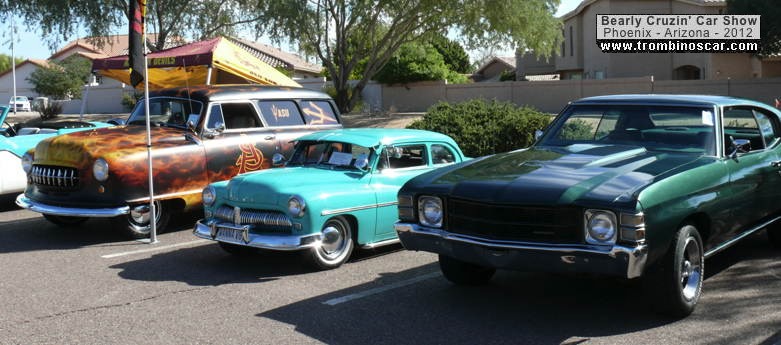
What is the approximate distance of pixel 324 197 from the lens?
282 inches

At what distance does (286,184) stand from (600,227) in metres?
3.27

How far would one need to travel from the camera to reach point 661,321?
5441 millimetres

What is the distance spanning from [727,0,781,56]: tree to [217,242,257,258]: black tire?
30.9 m

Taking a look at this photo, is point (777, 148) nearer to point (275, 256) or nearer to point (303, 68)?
point (275, 256)

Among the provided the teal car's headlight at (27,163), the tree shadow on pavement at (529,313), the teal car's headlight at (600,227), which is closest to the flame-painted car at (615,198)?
the teal car's headlight at (600,227)

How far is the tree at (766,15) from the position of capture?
32625 mm

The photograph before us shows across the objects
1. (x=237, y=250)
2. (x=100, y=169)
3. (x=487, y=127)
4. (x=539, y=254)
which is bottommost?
(x=237, y=250)

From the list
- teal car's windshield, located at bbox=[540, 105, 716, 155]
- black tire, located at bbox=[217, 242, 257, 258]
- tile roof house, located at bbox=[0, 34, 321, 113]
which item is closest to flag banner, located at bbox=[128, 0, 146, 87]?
black tire, located at bbox=[217, 242, 257, 258]

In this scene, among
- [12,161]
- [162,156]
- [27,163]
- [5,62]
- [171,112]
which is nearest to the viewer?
[162,156]

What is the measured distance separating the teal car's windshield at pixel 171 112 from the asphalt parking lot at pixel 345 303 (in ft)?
7.48

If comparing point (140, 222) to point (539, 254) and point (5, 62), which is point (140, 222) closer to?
point (539, 254)

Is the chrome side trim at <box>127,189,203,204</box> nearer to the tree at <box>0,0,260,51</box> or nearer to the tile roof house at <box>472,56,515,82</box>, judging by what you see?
the tree at <box>0,0,260,51</box>

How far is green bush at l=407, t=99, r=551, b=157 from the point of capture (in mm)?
14797

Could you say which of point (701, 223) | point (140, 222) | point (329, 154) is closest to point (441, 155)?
point (329, 154)
